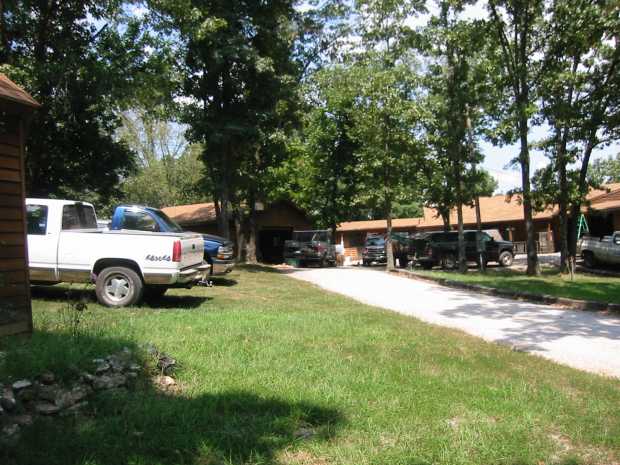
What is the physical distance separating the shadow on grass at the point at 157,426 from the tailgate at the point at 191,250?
15.1 ft

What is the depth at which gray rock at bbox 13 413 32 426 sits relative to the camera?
3844 mm

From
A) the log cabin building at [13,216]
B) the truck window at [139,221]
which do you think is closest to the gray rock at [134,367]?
the log cabin building at [13,216]

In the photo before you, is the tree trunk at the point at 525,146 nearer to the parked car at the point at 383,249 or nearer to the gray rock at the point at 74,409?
the parked car at the point at 383,249

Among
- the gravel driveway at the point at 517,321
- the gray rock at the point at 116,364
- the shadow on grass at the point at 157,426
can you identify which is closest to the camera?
the shadow on grass at the point at 157,426

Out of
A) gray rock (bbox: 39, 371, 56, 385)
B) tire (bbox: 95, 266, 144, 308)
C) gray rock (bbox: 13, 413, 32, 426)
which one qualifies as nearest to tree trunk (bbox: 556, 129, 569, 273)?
tire (bbox: 95, 266, 144, 308)

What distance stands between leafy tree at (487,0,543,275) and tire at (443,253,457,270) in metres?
6.02

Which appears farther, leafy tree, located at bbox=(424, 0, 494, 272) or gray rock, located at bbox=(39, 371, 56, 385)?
leafy tree, located at bbox=(424, 0, 494, 272)

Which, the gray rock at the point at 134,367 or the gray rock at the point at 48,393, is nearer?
the gray rock at the point at 48,393

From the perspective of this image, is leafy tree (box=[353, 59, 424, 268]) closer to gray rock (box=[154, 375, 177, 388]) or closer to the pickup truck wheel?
the pickup truck wheel

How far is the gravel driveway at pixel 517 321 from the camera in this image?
23.9ft

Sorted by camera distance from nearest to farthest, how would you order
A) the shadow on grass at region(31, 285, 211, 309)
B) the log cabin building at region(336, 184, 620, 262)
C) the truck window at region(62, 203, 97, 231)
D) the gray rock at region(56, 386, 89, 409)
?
the gray rock at region(56, 386, 89, 409) → the truck window at region(62, 203, 97, 231) → the shadow on grass at region(31, 285, 211, 309) → the log cabin building at region(336, 184, 620, 262)

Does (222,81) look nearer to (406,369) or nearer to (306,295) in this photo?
(306,295)

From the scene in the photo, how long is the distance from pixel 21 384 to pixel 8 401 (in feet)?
0.92

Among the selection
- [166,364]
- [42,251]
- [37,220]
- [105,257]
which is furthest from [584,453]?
[37,220]
